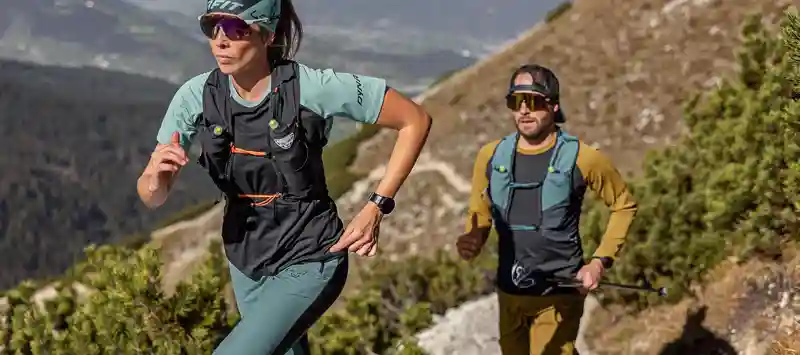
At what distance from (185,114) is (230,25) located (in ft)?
1.52

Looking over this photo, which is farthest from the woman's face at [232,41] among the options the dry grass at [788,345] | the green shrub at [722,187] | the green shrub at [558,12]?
the green shrub at [558,12]

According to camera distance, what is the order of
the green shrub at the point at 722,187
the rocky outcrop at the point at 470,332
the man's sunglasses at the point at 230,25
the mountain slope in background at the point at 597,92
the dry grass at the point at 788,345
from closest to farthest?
1. the man's sunglasses at the point at 230,25
2. the dry grass at the point at 788,345
3. the green shrub at the point at 722,187
4. the rocky outcrop at the point at 470,332
5. the mountain slope in background at the point at 597,92

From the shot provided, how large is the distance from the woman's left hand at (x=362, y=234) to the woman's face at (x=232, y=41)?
0.78 metres

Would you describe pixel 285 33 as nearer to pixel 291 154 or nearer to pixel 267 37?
pixel 267 37

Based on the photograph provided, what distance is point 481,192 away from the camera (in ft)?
16.5

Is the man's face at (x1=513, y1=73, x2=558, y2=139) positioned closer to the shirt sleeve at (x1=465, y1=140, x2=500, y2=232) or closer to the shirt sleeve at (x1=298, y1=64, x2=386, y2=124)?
the shirt sleeve at (x1=465, y1=140, x2=500, y2=232)

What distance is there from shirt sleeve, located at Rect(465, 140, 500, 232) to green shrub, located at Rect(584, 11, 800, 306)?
2489 millimetres

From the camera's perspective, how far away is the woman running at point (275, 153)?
3.29 metres

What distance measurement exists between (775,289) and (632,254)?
232cm

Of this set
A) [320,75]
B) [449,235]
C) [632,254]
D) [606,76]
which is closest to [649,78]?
[606,76]

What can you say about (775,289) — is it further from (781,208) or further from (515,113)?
(515,113)

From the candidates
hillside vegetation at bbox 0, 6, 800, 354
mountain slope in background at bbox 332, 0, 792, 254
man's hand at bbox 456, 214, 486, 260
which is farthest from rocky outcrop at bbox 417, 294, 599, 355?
mountain slope in background at bbox 332, 0, 792, 254

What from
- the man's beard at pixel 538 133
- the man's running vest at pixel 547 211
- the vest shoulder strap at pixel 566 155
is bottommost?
the man's running vest at pixel 547 211

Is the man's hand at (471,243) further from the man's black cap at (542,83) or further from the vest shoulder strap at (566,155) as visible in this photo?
the man's black cap at (542,83)
